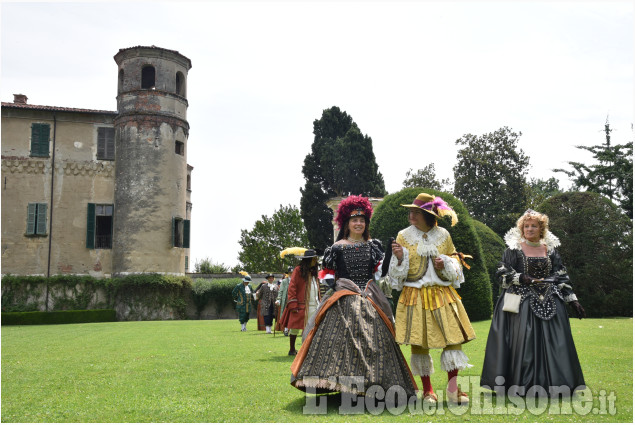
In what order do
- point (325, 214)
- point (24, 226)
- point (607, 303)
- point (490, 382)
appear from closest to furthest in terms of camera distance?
1. point (490, 382)
2. point (607, 303)
3. point (24, 226)
4. point (325, 214)

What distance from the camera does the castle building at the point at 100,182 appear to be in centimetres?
3159

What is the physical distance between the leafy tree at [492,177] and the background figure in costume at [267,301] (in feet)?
84.9

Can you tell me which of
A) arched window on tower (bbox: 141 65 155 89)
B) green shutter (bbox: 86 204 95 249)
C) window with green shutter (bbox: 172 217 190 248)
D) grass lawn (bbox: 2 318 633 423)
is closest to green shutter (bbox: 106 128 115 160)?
green shutter (bbox: 86 204 95 249)

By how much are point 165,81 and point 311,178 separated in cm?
1563

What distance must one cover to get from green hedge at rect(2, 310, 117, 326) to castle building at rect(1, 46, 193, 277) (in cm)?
246

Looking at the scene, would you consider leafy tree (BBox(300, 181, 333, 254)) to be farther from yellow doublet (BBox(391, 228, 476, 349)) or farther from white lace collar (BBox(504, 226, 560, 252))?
yellow doublet (BBox(391, 228, 476, 349))

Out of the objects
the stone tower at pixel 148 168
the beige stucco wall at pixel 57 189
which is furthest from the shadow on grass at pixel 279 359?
the beige stucco wall at pixel 57 189

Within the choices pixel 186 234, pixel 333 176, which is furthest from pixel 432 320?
pixel 333 176

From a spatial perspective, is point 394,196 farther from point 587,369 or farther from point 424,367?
point 424,367

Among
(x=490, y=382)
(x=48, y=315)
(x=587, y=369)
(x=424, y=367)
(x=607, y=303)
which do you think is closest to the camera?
(x=424, y=367)

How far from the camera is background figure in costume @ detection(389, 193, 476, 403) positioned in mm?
5883

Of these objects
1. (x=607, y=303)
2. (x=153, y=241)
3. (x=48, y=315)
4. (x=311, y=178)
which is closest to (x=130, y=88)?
(x=153, y=241)

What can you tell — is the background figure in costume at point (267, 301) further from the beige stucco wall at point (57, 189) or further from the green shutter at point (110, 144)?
the green shutter at point (110, 144)

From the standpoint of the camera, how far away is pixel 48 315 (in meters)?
29.2
